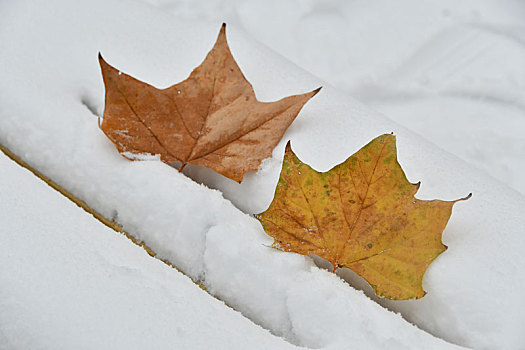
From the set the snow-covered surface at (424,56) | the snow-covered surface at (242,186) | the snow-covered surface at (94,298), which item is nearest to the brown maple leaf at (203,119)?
the snow-covered surface at (242,186)

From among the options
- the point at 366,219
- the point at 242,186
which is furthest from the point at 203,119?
the point at 366,219

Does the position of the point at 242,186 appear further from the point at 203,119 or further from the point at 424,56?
the point at 424,56

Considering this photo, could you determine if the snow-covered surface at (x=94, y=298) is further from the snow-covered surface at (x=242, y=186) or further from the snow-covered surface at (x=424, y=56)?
the snow-covered surface at (x=424, y=56)

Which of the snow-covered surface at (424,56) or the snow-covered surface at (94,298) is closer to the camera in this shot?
the snow-covered surface at (94,298)

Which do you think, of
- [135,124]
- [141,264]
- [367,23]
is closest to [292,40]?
[367,23]

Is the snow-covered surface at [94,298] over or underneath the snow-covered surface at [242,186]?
underneath

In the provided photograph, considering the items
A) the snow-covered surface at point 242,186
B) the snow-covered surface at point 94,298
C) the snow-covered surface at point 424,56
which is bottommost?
the snow-covered surface at point 94,298

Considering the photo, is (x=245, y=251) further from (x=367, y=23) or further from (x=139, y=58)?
(x=367, y=23)
